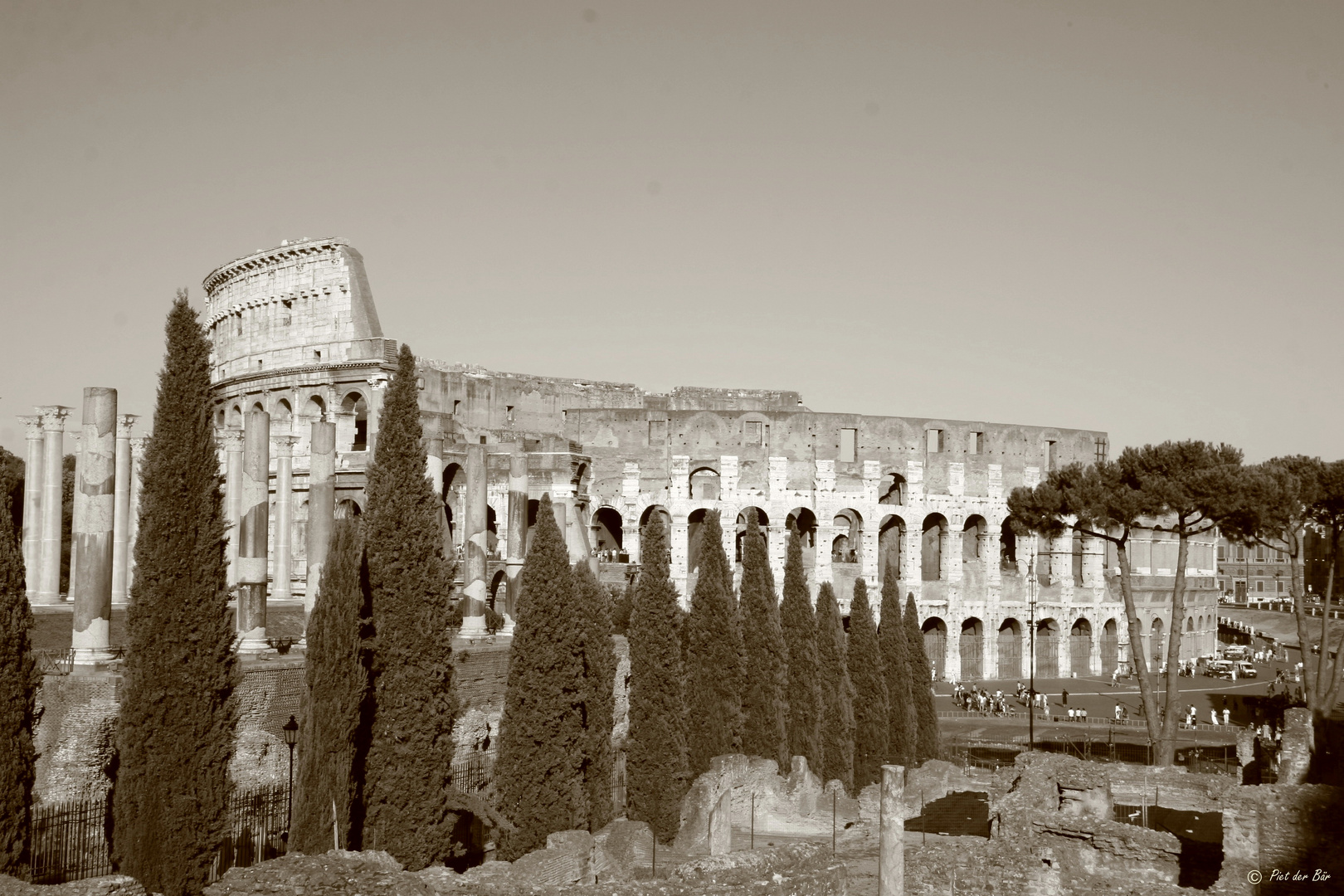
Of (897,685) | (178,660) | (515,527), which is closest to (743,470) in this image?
(515,527)

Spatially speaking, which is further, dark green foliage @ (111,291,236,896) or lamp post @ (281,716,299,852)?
lamp post @ (281,716,299,852)

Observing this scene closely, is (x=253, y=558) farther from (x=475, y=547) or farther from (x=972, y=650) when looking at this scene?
(x=972, y=650)

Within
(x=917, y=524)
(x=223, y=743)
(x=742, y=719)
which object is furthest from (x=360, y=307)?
(x=223, y=743)

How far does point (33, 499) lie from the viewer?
82.0 feet

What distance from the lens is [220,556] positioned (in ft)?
40.3

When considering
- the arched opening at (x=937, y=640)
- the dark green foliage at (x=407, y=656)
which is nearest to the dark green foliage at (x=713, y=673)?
the dark green foliage at (x=407, y=656)

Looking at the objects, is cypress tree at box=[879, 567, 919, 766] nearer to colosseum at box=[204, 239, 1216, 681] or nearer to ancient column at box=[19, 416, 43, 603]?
colosseum at box=[204, 239, 1216, 681]

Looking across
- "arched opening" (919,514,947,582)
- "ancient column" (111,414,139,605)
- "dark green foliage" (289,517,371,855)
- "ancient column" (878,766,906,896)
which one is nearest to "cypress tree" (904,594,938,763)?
"ancient column" (878,766,906,896)

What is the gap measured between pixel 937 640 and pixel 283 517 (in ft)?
77.1

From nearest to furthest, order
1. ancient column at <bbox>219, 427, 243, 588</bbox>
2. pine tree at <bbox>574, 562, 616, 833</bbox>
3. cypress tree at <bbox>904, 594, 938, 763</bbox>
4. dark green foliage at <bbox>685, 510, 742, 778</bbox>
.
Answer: pine tree at <bbox>574, 562, 616, 833</bbox> < dark green foliage at <bbox>685, 510, 742, 778</bbox> < ancient column at <bbox>219, 427, 243, 588</bbox> < cypress tree at <bbox>904, 594, 938, 763</bbox>

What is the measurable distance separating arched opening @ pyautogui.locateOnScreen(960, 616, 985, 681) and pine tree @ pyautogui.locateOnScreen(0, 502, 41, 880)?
1425 inches

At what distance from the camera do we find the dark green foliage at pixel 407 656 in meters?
13.4

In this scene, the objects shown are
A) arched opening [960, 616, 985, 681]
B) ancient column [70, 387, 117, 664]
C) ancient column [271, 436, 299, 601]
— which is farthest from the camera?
arched opening [960, 616, 985, 681]

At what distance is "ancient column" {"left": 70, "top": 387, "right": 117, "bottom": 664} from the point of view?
49.2 ft
